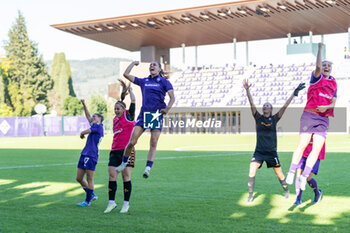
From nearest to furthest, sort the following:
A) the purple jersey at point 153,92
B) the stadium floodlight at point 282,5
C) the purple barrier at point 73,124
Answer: the purple jersey at point 153,92
the stadium floodlight at point 282,5
the purple barrier at point 73,124

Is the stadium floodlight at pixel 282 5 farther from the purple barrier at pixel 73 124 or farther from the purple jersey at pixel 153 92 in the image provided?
the purple jersey at pixel 153 92

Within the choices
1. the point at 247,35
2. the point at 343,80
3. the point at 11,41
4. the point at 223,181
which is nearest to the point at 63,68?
the point at 11,41

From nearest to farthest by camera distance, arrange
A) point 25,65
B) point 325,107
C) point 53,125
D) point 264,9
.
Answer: point 325,107, point 264,9, point 53,125, point 25,65

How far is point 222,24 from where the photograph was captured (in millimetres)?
53812

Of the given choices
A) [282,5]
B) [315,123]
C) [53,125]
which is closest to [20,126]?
[53,125]

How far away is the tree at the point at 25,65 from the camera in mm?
92938

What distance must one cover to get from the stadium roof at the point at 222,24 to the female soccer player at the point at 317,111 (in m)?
39.9

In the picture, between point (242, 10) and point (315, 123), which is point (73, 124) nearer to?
point (242, 10)

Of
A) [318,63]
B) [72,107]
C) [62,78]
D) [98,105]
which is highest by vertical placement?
[62,78]

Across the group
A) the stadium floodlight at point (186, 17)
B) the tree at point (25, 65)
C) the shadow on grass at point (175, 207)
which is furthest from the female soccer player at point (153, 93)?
the tree at point (25, 65)

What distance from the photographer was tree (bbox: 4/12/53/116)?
3659 inches

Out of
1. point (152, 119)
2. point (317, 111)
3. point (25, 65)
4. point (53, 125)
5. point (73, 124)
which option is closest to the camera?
point (317, 111)

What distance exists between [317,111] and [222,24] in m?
46.5

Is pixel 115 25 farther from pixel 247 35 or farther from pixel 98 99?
pixel 98 99
